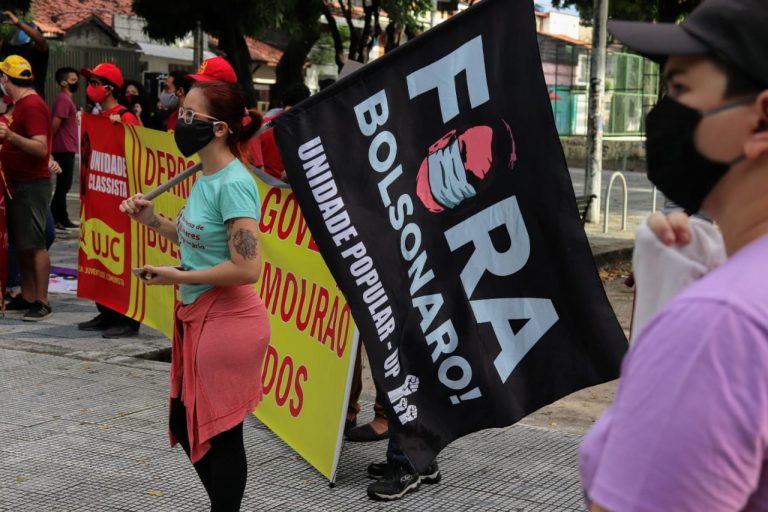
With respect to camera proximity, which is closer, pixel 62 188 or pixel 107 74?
pixel 107 74

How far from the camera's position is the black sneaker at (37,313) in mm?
8398

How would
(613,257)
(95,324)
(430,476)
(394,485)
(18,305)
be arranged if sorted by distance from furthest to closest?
(613,257), (18,305), (95,324), (430,476), (394,485)

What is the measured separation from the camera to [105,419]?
19.1 ft

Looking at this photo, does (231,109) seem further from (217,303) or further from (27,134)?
(27,134)

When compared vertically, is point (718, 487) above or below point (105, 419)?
above

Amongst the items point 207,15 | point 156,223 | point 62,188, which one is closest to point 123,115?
point 156,223

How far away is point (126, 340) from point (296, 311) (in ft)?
8.85

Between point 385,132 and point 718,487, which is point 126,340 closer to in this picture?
point 385,132

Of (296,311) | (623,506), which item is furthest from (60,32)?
(623,506)

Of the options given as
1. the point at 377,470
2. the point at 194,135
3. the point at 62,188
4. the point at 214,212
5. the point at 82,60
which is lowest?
the point at 82,60

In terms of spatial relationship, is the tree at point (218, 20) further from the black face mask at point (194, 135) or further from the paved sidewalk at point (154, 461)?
the black face mask at point (194, 135)

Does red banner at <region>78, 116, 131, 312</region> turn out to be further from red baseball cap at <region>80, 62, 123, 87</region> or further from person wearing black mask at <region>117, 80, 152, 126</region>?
person wearing black mask at <region>117, 80, 152, 126</region>

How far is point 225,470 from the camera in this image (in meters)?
3.85

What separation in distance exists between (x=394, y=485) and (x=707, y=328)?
369 cm
